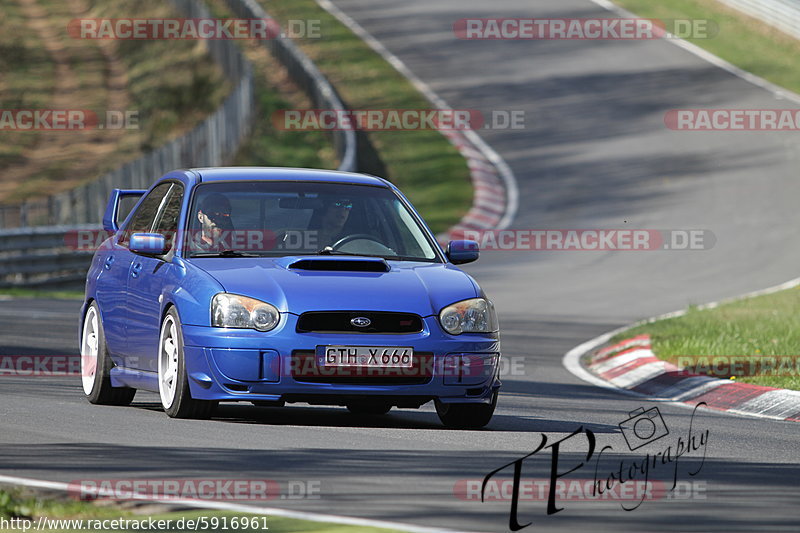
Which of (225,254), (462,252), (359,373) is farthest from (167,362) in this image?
(462,252)

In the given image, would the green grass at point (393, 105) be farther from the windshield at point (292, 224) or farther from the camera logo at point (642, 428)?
the windshield at point (292, 224)

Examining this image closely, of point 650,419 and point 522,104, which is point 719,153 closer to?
point 522,104

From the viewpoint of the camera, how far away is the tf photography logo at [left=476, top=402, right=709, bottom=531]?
735cm

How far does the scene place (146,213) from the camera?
11305 mm

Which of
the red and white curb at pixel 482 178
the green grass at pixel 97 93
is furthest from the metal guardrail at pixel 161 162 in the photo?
the green grass at pixel 97 93

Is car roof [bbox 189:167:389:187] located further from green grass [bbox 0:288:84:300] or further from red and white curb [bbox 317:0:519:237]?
red and white curb [bbox 317:0:519:237]

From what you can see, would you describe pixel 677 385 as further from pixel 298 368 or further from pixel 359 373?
pixel 298 368

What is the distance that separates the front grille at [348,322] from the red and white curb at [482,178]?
19.7 metres

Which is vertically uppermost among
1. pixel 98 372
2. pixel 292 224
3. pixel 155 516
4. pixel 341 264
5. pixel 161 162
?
pixel 161 162

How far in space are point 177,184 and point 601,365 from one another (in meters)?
6.08

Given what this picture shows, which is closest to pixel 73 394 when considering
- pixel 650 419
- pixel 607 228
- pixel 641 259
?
pixel 650 419

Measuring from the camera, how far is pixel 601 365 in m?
15.7

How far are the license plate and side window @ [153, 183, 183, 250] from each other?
61.7 inches

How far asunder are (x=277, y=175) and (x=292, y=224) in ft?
1.42
